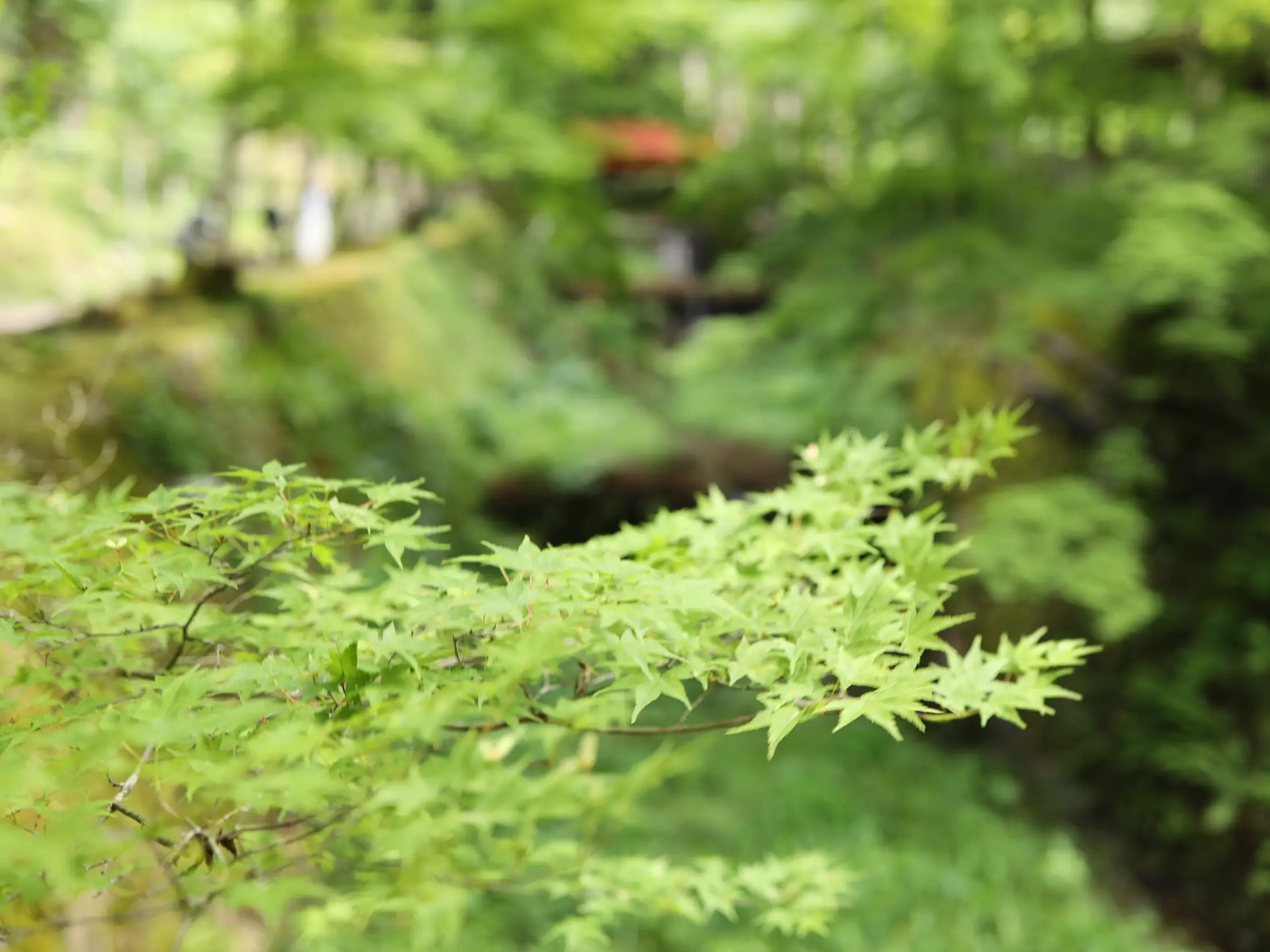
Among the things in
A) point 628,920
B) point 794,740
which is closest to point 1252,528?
point 794,740

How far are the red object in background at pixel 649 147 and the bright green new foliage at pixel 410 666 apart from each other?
63.0 feet

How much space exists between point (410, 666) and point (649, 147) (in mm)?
21186

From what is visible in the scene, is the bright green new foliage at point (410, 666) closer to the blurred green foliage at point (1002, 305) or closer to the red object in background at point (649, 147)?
the blurred green foliage at point (1002, 305)

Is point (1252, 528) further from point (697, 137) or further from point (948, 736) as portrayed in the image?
point (697, 137)

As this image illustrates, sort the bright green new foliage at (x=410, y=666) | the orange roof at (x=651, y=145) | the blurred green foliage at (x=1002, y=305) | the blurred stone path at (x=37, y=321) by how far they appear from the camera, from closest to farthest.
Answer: the bright green new foliage at (x=410, y=666)
the blurred stone path at (x=37, y=321)
the blurred green foliage at (x=1002, y=305)
the orange roof at (x=651, y=145)

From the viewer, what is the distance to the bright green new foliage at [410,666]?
56.1 inches

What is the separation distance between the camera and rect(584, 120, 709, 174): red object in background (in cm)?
2041

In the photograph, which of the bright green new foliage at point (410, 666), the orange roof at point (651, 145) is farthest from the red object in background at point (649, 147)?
the bright green new foliage at point (410, 666)

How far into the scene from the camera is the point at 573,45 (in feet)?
30.3

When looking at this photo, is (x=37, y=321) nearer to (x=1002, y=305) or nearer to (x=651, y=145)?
(x=1002, y=305)

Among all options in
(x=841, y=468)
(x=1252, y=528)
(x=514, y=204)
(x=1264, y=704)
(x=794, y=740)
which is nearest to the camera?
(x=841, y=468)

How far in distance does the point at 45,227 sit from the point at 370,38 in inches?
568

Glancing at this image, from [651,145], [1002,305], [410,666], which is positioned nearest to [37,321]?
[410,666]

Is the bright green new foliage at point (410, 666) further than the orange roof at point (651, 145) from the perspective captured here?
No
